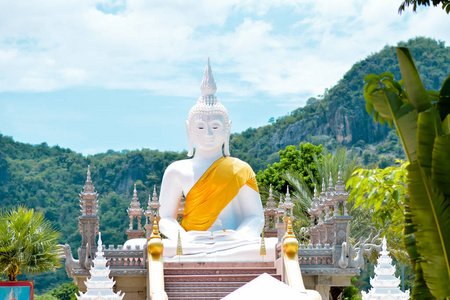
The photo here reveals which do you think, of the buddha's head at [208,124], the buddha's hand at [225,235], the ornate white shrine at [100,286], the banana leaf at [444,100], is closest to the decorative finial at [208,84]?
the buddha's head at [208,124]

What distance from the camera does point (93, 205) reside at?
19.3 m

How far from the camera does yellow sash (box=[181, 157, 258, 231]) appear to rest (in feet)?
66.8

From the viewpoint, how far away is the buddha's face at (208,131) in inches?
829

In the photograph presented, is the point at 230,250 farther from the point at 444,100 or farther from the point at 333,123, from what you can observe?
the point at 333,123

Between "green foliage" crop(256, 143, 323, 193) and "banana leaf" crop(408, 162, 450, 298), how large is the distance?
22.9 m

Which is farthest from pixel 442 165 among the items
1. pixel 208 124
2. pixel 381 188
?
pixel 208 124

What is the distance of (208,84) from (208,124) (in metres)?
1.15

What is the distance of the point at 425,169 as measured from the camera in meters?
8.45

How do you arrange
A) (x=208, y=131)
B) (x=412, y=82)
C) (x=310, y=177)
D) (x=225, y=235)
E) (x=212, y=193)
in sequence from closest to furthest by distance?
(x=412, y=82) < (x=225, y=235) < (x=212, y=193) < (x=208, y=131) < (x=310, y=177)

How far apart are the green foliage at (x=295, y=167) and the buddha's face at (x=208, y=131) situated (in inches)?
426

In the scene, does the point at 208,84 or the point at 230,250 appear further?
the point at 208,84

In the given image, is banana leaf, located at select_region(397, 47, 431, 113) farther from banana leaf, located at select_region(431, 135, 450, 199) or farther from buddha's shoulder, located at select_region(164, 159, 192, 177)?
buddha's shoulder, located at select_region(164, 159, 192, 177)

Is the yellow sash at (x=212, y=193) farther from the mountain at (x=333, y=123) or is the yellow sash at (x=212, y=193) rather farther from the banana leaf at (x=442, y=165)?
the mountain at (x=333, y=123)

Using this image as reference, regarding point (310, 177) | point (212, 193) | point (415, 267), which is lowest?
point (415, 267)
